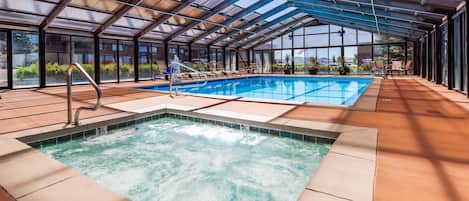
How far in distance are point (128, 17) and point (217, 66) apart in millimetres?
6591

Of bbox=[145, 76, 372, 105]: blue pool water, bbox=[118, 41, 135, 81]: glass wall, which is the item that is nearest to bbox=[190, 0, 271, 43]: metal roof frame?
bbox=[145, 76, 372, 105]: blue pool water

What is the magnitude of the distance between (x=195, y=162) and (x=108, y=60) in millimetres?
10237

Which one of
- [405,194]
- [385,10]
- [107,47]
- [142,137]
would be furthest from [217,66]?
[405,194]

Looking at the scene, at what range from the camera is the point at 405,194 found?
151cm

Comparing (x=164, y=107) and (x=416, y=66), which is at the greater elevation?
(x=416, y=66)

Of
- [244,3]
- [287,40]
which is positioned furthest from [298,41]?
[244,3]

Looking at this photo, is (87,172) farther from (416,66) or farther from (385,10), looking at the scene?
(416,66)

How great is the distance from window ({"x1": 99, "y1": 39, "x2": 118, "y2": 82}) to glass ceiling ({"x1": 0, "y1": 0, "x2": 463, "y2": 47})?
31.4 inches

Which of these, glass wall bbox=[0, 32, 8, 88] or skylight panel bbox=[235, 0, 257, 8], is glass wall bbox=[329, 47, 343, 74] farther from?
glass wall bbox=[0, 32, 8, 88]

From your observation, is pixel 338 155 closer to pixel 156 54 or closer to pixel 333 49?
pixel 156 54

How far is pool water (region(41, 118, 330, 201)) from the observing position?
2.23 m

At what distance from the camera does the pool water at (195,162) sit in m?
2.23

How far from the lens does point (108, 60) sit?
11.5 m

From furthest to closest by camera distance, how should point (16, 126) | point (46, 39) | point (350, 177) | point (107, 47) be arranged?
point (107, 47) < point (46, 39) < point (16, 126) < point (350, 177)
